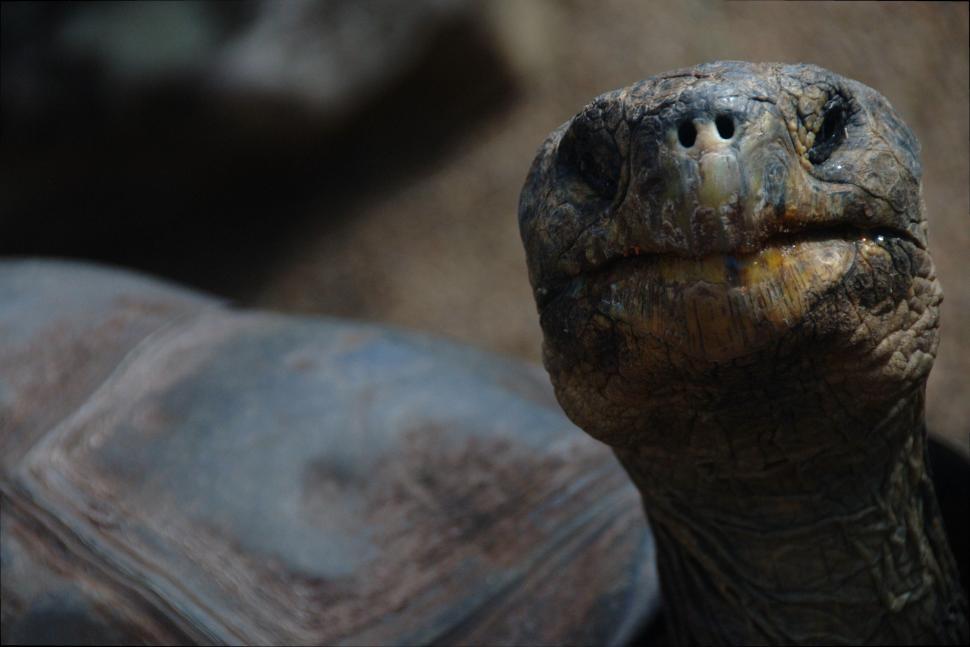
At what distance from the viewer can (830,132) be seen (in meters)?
1.13

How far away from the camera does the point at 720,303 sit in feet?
3.31

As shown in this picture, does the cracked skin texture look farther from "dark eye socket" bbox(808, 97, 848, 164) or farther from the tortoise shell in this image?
the tortoise shell

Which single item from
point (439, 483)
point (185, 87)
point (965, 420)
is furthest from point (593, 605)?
point (185, 87)

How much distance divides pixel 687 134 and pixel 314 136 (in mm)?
3054

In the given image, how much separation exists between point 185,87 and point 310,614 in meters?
2.37

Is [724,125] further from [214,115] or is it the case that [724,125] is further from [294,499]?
[214,115]

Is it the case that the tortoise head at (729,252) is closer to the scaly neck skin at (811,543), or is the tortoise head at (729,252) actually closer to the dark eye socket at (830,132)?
the dark eye socket at (830,132)

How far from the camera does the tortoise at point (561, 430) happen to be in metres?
1.04

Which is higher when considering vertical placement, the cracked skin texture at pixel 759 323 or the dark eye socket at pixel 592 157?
the dark eye socket at pixel 592 157

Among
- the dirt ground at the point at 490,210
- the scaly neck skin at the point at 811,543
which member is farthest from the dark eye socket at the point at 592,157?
the dirt ground at the point at 490,210

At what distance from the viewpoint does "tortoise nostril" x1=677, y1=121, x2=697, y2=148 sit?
1.02 metres

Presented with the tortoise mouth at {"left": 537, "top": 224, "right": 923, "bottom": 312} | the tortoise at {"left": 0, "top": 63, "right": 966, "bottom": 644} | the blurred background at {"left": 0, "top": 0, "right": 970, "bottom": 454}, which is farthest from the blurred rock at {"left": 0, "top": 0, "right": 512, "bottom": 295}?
the tortoise mouth at {"left": 537, "top": 224, "right": 923, "bottom": 312}

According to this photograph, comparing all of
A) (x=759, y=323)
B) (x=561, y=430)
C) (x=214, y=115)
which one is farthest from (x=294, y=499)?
(x=214, y=115)

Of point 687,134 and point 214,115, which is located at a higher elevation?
point 214,115
